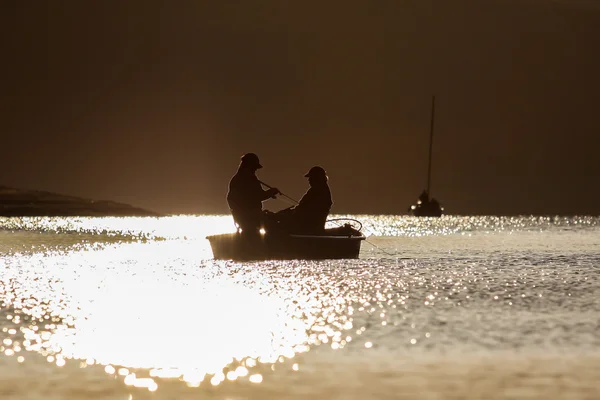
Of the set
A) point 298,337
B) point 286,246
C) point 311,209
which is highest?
point 311,209

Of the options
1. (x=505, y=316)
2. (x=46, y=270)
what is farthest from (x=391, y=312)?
(x=46, y=270)

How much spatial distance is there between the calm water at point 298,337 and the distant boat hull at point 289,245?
12.2 ft

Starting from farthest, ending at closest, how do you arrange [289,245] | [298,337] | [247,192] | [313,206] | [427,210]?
[427,210], [289,245], [313,206], [247,192], [298,337]

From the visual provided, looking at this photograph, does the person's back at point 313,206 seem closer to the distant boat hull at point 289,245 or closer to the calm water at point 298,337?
the distant boat hull at point 289,245

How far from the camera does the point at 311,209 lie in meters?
30.5

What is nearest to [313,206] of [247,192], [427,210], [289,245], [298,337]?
[289,245]

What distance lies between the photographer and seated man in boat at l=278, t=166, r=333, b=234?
3016cm

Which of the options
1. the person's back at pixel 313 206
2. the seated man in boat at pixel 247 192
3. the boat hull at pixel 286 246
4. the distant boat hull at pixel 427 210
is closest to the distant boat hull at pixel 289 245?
the boat hull at pixel 286 246

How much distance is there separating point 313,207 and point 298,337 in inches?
645

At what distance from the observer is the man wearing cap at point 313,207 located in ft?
98.9

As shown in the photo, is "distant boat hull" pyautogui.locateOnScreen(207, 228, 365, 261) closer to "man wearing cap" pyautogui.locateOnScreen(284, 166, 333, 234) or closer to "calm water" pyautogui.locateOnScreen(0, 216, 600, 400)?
"man wearing cap" pyautogui.locateOnScreen(284, 166, 333, 234)

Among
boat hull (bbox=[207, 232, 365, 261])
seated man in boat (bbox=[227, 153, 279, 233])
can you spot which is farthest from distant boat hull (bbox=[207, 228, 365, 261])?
seated man in boat (bbox=[227, 153, 279, 233])

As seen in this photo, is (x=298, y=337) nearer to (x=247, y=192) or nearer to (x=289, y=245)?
(x=247, y=192)

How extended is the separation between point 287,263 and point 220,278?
594 centimetres
